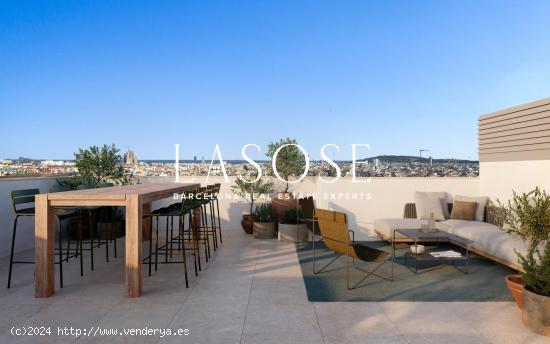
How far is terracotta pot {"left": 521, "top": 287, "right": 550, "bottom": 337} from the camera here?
2828mm

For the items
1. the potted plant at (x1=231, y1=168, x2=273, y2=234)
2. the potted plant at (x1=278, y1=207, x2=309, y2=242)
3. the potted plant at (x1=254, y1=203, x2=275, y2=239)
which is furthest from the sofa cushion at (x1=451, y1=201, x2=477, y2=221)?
the potted plant at (x1=231, y1=168, x2=273, y2=234)

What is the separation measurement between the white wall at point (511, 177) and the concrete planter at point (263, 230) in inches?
153

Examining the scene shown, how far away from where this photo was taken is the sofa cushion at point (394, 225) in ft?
20.5

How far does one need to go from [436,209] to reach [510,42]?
14.5 ft

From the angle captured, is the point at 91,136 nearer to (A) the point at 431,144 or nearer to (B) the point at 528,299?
(A) the point at 431,144

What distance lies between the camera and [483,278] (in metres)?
4.51

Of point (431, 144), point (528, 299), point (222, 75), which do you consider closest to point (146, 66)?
point (222, 75)

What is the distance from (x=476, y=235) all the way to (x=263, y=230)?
11.4 ft

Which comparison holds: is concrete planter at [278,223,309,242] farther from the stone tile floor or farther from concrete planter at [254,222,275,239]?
the stone tile floor

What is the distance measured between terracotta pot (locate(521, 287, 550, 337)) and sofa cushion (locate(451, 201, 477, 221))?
360 centimetres

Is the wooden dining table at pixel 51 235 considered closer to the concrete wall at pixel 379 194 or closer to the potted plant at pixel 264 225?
the potted plant at pixel 264 225

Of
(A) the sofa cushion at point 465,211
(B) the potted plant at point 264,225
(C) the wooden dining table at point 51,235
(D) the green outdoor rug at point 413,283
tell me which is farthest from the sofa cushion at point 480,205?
(C) the wooden dining table at point 51,235

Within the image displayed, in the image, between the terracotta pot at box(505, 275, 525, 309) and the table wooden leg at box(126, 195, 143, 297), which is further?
the table wooden leg at box(126, 195, 143, 297)

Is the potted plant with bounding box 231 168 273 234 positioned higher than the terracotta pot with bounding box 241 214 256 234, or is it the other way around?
the potted plant with bounding box 231 168 273 234
